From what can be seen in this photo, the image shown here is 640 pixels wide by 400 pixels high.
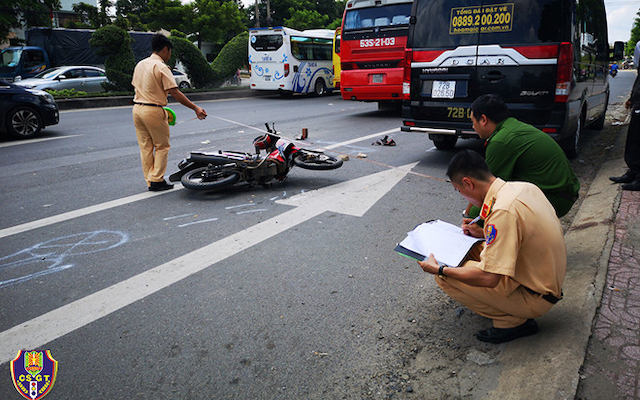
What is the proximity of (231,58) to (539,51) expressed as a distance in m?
21.0

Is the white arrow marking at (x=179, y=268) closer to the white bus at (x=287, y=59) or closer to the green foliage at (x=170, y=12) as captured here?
the white bus at (x=287, y=59)

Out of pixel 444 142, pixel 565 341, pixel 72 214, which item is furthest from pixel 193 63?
pixel 565 341

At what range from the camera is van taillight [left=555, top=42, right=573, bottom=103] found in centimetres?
579

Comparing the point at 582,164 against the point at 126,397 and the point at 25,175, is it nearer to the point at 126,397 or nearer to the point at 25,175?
the point at 126,397

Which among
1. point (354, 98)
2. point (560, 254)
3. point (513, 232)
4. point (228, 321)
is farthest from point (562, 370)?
point (354, 98)

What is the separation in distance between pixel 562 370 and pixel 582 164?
6013 millimetres

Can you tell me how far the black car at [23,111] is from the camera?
31.6 feet

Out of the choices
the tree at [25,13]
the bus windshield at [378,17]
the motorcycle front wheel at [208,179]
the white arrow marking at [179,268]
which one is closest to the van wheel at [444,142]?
the white arrow marking at [179,268]

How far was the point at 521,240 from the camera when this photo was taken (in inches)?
92.1

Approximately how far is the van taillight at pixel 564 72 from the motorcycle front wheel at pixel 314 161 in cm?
293

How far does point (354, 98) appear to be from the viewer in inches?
517

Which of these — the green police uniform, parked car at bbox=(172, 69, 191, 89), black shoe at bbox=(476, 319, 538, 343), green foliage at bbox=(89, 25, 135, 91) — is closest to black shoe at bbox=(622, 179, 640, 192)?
the green police uniform

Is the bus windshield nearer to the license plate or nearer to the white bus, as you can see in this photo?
the license plate

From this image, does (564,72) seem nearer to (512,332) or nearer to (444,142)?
(444,142)
